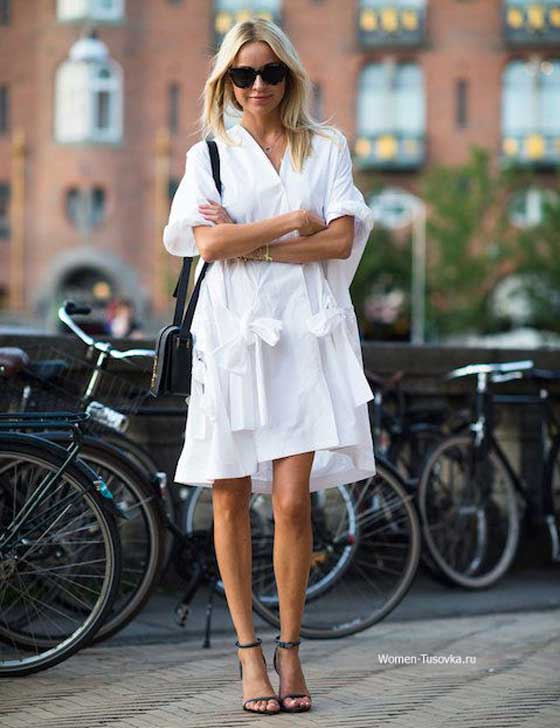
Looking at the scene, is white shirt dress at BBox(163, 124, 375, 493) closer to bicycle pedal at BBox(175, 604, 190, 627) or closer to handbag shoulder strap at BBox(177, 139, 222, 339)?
handbag shoulder strap at BBox(177, 139, 222, 339)

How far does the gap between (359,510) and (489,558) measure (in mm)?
1810

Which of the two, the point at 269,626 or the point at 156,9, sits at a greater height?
the point at 156,9

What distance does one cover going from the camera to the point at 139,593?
5.53m

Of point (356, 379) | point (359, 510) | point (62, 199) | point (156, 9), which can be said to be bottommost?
point (359, 510)

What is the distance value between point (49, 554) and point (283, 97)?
1661mm

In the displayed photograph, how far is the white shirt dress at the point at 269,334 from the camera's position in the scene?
4508 millimetres

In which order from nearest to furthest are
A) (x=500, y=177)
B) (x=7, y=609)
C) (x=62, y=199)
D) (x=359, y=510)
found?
(x=7, y=609) → (x=359, y=510) → (x=500, y=177) → (x=62, y=199)

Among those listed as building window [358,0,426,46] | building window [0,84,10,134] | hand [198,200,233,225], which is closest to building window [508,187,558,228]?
building window [358,0,426,46]

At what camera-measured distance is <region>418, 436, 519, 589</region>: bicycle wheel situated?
288 inches

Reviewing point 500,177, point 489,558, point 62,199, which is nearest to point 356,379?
point 489,558

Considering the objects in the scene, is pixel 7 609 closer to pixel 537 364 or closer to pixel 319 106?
pixel 537 364

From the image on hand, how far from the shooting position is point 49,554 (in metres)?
5.17

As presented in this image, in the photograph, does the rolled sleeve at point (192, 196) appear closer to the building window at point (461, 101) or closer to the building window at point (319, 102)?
the building window at point (319, 102)

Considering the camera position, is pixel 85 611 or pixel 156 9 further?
pixel 156 9
